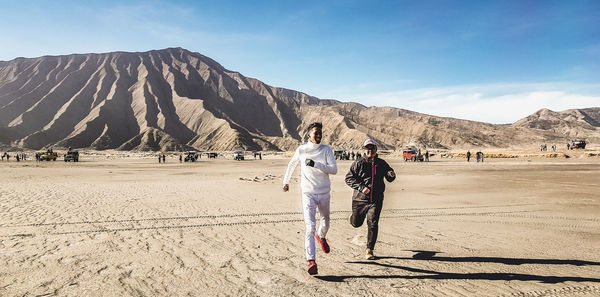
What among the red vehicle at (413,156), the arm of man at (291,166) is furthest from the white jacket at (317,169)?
the red vehicle at (413,156)

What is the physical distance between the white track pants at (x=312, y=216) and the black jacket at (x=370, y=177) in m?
0.68

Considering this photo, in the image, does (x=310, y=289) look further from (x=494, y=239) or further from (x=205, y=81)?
(x=205, y=81)

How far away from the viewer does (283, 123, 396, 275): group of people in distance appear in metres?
4.88

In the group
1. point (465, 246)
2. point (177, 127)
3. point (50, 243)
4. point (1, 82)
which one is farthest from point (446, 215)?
point (1, 82)

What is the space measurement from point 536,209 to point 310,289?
8.90 m

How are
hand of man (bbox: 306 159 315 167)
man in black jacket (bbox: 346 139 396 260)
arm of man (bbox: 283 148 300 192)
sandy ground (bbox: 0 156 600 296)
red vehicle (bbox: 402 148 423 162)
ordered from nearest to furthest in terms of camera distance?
sandy ground (bbox: 0 156 600 296)
hand of man (bbox: 306 159 315 167)
arm of man (bbox: 283 148 300 192)
man in black jacket (bbox: 346 139 396 260)
red vehicle (bbox: 402 148 423 162)

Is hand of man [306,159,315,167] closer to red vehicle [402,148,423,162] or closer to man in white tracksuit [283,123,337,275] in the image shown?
man in white tracksuit [283,123,337,275]

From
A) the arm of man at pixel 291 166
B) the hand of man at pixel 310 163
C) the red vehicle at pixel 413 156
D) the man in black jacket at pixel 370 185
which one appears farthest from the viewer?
the red vehicle at pixel 413 156

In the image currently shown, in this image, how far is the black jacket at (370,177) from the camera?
537 cm

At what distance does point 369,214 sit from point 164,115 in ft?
465

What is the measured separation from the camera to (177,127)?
132875 millimetres

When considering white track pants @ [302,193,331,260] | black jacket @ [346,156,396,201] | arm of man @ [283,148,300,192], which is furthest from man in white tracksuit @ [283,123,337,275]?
black jacket @ [346,156,396,201]

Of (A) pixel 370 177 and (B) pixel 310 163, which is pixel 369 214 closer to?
(A) pixel 370 177

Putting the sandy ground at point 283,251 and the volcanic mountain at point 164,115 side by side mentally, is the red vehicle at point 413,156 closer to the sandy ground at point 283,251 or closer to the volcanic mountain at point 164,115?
the sandy ground at point 283,251
